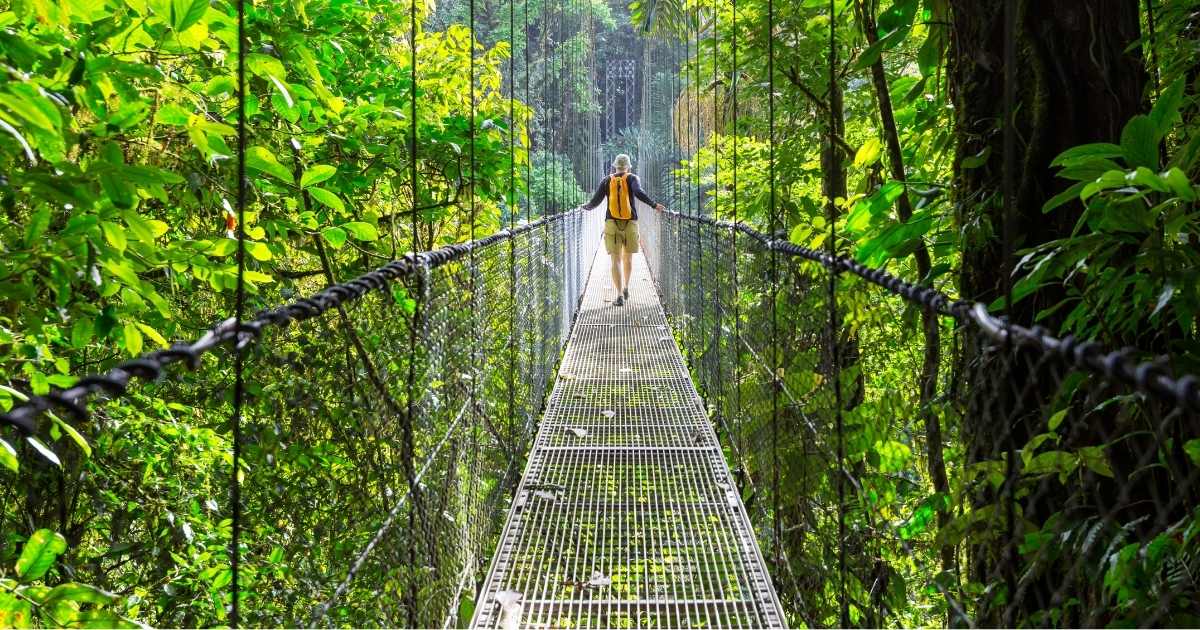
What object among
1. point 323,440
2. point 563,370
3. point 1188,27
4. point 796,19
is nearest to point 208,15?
point 323,440

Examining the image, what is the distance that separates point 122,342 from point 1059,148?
54.5 inches

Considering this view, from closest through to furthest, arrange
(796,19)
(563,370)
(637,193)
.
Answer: (796,19), (563,370), (637,193)

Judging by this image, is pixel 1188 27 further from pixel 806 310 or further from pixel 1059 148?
pixel 806 310

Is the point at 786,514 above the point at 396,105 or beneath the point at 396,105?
beneath

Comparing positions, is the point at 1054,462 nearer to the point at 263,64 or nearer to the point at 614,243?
the point at 263,64

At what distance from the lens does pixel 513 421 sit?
2785 mm

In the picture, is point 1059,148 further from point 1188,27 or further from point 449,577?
point 449,577

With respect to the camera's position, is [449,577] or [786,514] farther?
[786,514]

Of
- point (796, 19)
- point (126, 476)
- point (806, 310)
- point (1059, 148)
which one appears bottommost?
point (126, 476)

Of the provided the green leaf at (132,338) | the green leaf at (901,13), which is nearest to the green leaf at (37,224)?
the green leaf at (132,338)

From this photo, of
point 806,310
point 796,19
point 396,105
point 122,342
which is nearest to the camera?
point 122,342

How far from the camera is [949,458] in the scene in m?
1.44

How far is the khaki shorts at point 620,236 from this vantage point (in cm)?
654

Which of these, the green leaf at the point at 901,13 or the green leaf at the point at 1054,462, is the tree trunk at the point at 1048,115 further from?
the green leaf at the point at 1054,462
